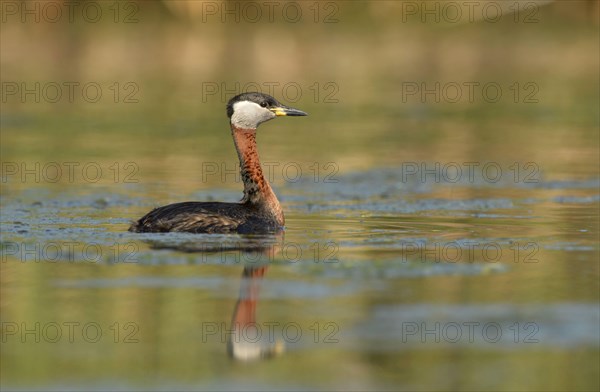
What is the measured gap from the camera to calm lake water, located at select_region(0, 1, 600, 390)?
752 centimetres

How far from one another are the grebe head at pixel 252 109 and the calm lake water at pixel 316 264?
108 cm

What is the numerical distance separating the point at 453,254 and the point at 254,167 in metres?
2.76

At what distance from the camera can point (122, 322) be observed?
8477mm

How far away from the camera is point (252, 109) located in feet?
43.0

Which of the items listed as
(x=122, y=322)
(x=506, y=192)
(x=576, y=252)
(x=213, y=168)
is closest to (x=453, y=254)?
(x=576, y=252)

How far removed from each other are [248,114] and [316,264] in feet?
10.1

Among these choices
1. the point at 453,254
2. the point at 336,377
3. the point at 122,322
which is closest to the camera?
the point at 336,377

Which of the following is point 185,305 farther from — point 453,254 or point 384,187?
point 384,187

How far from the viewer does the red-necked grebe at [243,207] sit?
1184 cm
